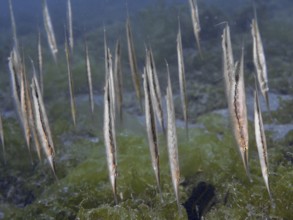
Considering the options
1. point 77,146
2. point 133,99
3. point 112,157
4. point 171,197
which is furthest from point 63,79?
point 112,157

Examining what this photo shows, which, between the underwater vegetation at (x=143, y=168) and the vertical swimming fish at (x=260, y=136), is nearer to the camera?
the vertical swimming fish at (x=260, y=136)

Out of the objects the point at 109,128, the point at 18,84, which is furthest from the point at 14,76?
the point at 109,128

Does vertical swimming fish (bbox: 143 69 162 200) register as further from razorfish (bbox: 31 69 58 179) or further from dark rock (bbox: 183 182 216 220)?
dark rock (bbox: 183 182 216 220)

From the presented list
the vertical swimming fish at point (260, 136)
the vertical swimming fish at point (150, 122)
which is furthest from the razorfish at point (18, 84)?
the vertical swimming fish at point (260, 136)

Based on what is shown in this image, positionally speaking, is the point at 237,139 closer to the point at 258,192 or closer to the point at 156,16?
the point at 258,192

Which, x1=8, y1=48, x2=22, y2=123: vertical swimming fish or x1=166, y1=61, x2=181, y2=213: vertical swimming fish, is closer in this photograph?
x1=166, y1=61, x2=181, y2=213: vertical swimming fish

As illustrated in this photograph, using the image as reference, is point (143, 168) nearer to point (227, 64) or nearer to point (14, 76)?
point (14, 76)

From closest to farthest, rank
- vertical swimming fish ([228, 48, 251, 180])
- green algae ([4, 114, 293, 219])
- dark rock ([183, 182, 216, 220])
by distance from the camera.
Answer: vertical swimming fish ([228, 48, 251, 180])
green algae ([4, 114, 293, 219])
dark rock ([183, 182, 216, 220])

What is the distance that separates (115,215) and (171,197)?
0.69 m

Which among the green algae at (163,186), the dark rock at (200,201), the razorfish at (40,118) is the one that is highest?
the razorfish at (40,118)

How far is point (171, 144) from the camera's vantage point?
8.14 ft

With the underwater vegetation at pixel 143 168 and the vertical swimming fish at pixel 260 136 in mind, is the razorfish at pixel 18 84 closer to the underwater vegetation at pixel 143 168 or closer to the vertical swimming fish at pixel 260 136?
the underwater vegetation at pixel 143 168

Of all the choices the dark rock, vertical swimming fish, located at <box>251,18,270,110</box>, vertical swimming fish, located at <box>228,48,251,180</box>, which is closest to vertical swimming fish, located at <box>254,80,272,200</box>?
vertical swimming fish, located at <box>228,48,251,180</box>

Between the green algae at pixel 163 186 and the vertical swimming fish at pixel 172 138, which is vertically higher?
the vertical swimming fish at pixel 172 138
